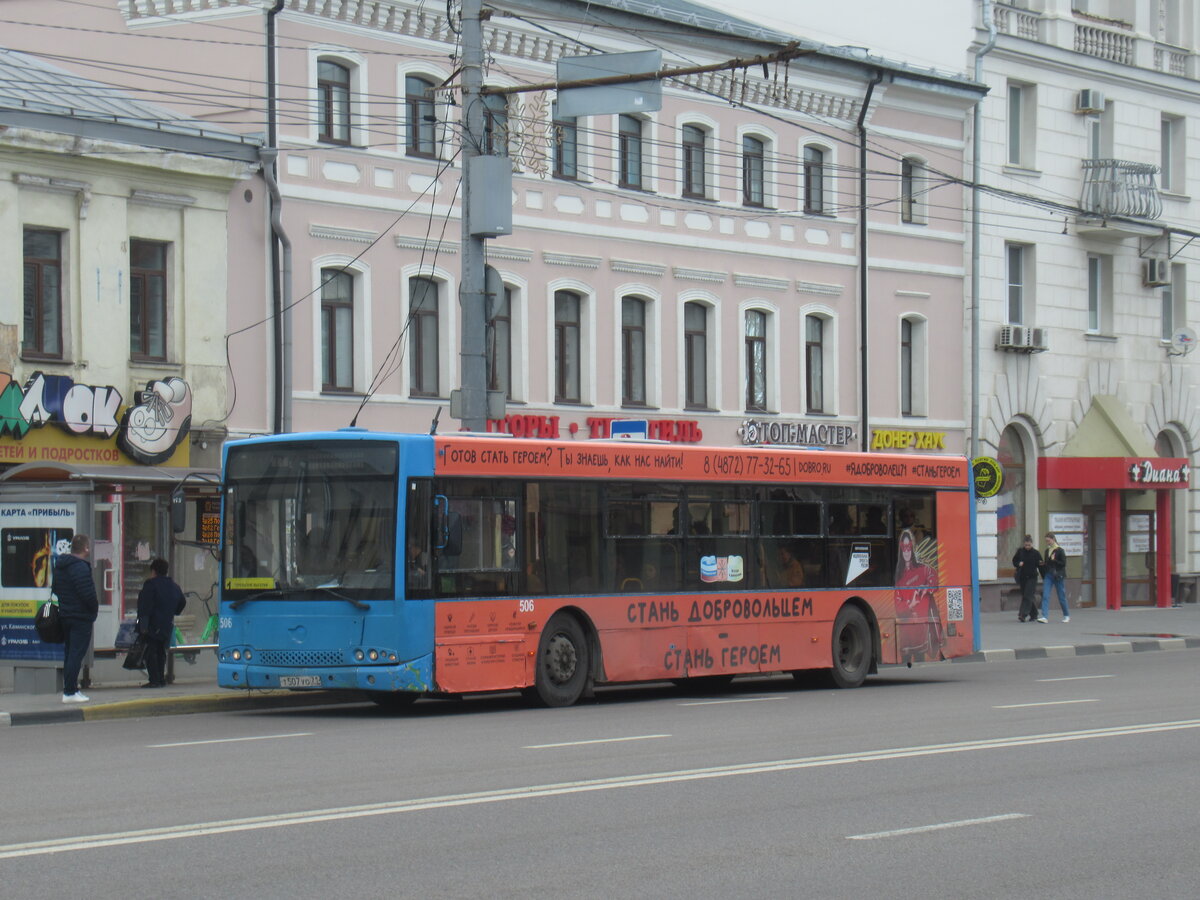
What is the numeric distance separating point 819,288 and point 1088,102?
9.17 m

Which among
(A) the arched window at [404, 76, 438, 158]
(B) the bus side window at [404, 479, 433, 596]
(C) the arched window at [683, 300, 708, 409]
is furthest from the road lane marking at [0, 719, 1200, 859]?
(C) the arched window at [683, 300, 708, 409]

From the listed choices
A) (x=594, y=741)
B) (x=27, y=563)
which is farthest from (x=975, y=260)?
(x=594, y=741)

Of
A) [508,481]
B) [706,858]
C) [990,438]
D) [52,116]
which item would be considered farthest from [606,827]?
[990,438]

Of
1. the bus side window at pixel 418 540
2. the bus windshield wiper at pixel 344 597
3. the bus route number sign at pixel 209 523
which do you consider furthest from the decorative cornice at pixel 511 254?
the bus windshield wiper at pixel 344 597

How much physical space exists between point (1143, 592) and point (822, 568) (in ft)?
76.9

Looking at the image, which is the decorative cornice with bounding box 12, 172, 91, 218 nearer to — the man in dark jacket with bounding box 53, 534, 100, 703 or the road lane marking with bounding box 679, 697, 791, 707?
the man in dark jacket with bounding box 53, 534, 100, 703

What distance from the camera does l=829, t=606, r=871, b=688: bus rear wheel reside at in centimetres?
2231

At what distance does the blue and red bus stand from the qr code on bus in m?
0.80

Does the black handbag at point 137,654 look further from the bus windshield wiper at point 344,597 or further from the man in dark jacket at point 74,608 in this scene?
the bus windshield wiper at point 344,597

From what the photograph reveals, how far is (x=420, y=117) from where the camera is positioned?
3006 centimetres

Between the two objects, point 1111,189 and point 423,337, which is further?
point 1111,189

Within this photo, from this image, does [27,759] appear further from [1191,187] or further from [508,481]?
[1191,187]

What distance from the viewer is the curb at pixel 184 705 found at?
59.2 ft

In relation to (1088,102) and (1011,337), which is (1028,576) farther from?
(1088,102)
